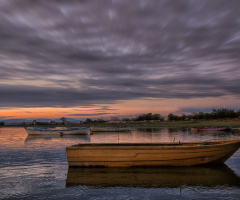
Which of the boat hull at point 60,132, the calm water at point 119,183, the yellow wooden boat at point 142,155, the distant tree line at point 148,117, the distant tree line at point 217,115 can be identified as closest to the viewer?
the calm water at point 119,183

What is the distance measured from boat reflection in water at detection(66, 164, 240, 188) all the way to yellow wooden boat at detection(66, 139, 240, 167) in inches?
15.5

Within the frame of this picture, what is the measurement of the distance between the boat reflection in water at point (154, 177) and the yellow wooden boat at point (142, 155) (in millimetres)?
394

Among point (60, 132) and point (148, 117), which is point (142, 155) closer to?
point (60, 132)

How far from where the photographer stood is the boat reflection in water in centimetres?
1259

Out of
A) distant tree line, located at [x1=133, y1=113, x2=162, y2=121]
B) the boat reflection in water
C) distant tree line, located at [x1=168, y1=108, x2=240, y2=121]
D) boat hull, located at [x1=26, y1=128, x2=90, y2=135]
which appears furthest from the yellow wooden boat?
distant tree line, located at [x1=133, y1=113, x2=162, y2=121]

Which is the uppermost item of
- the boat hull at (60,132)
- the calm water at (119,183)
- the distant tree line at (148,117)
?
the distant tree line at (148,117)

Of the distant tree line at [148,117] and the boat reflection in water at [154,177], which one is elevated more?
the distant tree line at [148,117]

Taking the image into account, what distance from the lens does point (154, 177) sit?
1380cm

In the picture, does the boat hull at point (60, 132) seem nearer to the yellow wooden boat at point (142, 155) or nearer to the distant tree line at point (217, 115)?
the yellow wooden boat at point (142, 155)

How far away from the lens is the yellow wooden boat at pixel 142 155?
1529cm

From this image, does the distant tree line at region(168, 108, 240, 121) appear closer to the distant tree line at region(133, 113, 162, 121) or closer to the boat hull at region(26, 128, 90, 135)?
the distant tree line at region(133, 113, 162, 121)

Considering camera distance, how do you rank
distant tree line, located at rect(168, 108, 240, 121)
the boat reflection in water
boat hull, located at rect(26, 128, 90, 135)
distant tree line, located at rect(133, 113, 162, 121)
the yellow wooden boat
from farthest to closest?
1. distant tree line, located at rect(133, 113, 162, 121)
2. distant tree line, located at rect(168, 108, 240, 121)
3. boat hull, located at rect(26, 128, 90, 135)
4. the yellow wooden boat
5. the boat reflection in water

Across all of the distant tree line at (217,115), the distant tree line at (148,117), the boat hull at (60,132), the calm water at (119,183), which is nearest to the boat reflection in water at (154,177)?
the calm water at (119,183)

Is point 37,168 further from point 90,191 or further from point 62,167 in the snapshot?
point 90,191
